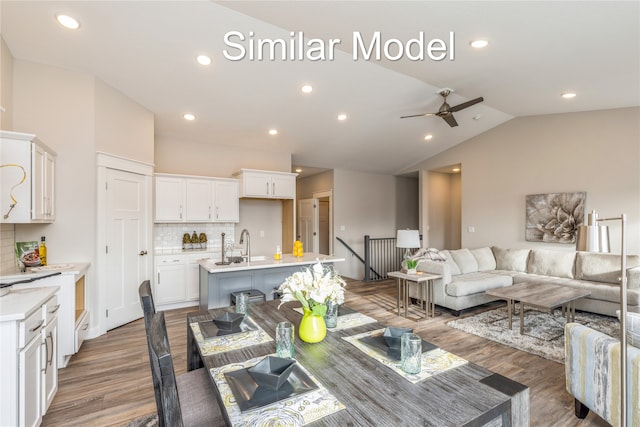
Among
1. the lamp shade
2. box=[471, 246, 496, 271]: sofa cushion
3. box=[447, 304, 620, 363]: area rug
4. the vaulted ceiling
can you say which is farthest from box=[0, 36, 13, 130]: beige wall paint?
box=[471, 246, 496, 271]: sofa cushion

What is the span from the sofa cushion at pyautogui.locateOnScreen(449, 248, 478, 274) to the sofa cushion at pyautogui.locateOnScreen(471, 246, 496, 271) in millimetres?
132

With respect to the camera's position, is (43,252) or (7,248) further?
(43,252)

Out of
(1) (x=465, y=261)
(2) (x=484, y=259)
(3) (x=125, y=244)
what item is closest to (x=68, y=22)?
(3) (x=125, y=244)

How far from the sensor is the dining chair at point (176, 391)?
0.94m

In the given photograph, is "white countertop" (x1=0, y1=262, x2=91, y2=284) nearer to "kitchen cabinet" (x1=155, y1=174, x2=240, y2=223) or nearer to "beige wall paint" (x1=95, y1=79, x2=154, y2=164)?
"beige wall paint" (x1=95, y1=79, x2=154, y2=164)

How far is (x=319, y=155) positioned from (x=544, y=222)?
4444 mm

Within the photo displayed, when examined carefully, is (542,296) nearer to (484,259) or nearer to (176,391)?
(484,259)

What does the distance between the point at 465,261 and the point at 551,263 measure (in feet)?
4.33

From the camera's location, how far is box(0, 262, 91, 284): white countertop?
8.50ft

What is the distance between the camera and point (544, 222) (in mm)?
5477

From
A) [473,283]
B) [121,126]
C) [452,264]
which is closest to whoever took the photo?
[121,126]

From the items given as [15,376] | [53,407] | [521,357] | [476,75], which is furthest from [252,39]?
[521,357]

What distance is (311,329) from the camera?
5.08ft

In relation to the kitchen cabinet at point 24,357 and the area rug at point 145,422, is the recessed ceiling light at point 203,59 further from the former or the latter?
the area rug at point 145,422
